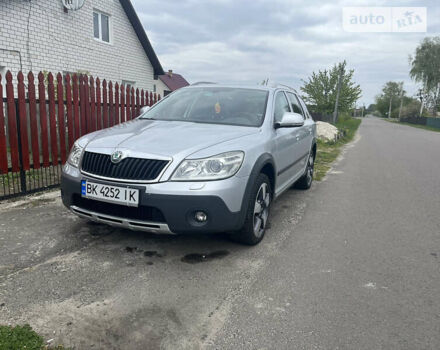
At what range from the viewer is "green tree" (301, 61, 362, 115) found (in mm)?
36875

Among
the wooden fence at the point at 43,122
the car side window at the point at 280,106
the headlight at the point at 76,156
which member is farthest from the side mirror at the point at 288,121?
the wooden fence at the point at 43,122

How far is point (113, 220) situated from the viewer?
319 centimetres

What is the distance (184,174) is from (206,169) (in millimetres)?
190

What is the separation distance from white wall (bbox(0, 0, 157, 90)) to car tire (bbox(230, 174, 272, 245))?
381 inches

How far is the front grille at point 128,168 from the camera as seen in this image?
3045 millimetres

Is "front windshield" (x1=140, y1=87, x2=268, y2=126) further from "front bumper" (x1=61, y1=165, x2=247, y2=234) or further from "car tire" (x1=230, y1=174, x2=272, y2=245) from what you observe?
"front bumper" (x1=61, y1=165, x2=247, y2=234)

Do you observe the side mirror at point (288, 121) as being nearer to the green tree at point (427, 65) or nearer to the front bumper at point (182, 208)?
the front bumper at point (182, 208)

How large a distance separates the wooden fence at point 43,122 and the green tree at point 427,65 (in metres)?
58.1

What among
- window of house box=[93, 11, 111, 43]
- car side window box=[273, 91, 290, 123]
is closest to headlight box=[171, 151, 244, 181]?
car side window box=[273, 91, 290, 123]

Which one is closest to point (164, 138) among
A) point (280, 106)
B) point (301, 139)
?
point (280, 106)

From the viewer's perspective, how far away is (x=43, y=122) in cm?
557

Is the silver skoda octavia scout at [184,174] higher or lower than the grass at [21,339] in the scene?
higher

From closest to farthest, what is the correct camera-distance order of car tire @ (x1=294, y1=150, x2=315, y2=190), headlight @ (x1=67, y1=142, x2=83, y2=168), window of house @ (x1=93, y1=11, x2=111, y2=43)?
headlight @ (x1=67, y1=142, x2=83, y2=168), car tire @ (x1=294, y1=150, x2=315, y2=190), window of house @ (x1=93, y1=11, x2=111, y2=43)

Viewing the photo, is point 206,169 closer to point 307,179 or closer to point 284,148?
point 284,148
